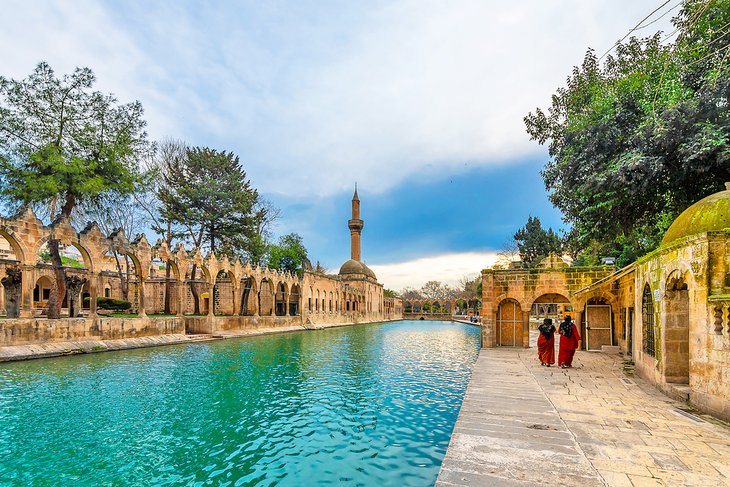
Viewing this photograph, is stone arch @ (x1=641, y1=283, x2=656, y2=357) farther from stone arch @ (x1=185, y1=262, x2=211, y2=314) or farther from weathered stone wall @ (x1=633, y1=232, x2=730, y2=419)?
stone arch @ (x1=185, y1=262, x2=211, y2=314)

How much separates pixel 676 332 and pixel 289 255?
120ft

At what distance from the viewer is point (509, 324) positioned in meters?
16.2

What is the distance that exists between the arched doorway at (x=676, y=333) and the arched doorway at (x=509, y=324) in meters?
8.88

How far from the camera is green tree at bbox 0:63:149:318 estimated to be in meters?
17.2

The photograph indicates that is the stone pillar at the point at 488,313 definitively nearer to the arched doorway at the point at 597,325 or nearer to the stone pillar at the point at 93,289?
the arched doorway at the point at 597,325

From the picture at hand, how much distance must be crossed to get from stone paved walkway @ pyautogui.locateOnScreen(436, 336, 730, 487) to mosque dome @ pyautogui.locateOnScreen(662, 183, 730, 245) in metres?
2.84

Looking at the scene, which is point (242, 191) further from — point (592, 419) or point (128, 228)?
point (592, 419)

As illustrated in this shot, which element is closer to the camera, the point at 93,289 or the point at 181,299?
the point at 93,289

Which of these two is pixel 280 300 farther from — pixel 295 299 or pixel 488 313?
pixel 488 313

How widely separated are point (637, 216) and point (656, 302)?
8501mm

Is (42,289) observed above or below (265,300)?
above

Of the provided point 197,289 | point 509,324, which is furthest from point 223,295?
point 509,324

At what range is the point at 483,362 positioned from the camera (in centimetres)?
1148

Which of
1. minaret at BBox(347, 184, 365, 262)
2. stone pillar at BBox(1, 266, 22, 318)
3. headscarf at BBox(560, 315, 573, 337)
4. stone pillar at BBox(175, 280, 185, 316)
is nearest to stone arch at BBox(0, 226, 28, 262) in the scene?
stone pillar at BBox(1, 266, 22, 318)
